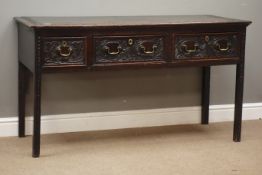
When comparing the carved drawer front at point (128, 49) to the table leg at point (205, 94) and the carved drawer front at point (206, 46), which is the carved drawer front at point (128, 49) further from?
the table leg at point (205, 94)

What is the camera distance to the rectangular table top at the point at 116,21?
2.68 m

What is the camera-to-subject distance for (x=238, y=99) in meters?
3.04

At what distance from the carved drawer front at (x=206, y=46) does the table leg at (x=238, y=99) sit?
0.10 meters

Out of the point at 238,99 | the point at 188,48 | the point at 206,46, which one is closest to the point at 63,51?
the point at 188,48

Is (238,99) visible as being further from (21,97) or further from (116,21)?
(21,97)

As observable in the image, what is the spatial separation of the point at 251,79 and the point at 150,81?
747mm

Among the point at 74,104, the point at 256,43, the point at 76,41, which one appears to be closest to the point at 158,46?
the point at 76,41

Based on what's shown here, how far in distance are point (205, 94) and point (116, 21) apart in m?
0.90

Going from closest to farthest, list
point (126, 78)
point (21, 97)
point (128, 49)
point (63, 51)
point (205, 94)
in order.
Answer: point (63, 51)
point (128, 49)
point (21, 97)
point (126, 78)
point (205, 94)

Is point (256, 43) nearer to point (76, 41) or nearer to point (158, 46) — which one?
point (158, 46)

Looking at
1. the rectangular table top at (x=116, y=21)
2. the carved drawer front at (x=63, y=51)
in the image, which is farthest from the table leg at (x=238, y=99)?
the carved drawer front at (x=63, y=51)

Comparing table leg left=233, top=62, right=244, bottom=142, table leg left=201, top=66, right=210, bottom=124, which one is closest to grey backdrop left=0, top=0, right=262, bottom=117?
table leg left=201, top=66, right=210, bottom=124

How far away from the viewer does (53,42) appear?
2631 millimetres

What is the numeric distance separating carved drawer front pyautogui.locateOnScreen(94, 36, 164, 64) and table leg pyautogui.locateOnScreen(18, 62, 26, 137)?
21.2 inches
